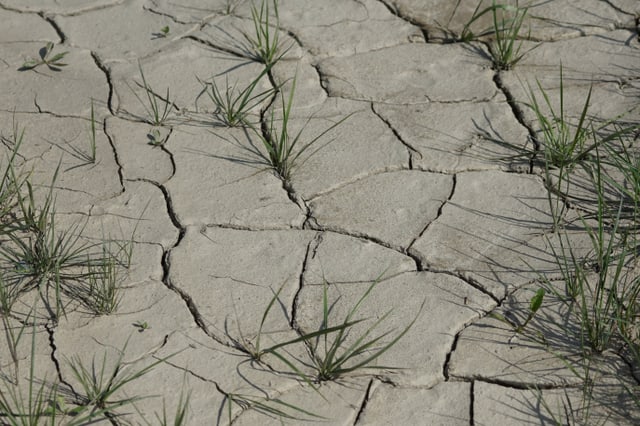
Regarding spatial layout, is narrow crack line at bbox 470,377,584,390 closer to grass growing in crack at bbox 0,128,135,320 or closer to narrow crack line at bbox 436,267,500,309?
narrow crack line at bbox 436,267,500,309

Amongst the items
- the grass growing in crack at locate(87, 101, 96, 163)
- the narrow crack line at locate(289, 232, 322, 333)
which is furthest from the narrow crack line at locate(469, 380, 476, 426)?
the grass growing in crack at locate(87, 101, 96, 163)

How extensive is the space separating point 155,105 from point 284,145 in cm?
52

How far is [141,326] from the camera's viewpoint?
259 centimetres

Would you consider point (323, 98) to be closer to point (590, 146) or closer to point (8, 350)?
point (590, 146)

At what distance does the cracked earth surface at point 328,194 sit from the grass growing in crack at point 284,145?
0.04 m

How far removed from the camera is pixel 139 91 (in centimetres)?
347

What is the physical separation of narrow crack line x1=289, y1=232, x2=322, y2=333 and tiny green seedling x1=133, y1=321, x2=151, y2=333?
408 mm

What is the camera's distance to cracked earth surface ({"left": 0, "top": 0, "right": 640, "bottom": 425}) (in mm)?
2447

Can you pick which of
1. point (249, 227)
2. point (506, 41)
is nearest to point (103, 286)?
point (249, 227)

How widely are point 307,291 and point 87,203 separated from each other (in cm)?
83

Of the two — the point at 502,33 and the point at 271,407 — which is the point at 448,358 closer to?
the point at 271,407

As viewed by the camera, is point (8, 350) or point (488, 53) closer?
point (8, 350)

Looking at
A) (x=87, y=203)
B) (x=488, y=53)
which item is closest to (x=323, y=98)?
(x=488, y=53)

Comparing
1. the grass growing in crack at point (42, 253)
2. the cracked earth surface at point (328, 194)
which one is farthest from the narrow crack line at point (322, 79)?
the grass growing in crack at point (42, 253)
